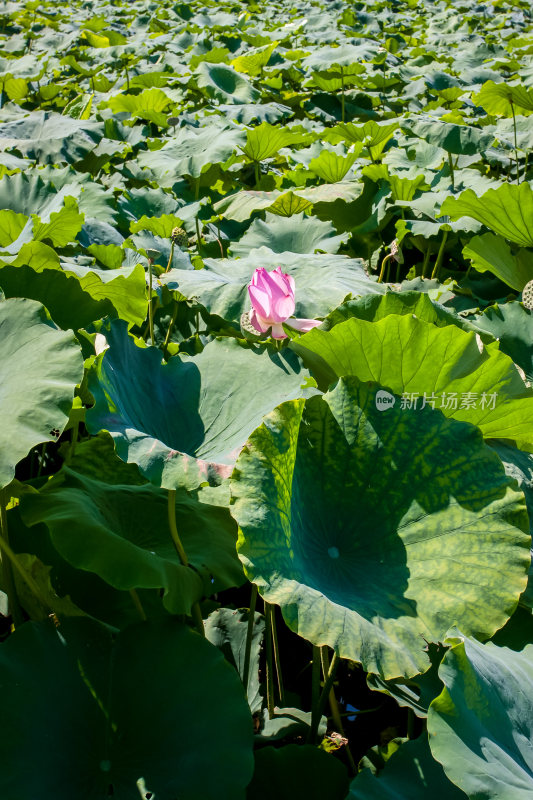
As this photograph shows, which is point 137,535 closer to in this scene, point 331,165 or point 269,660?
point 269,660

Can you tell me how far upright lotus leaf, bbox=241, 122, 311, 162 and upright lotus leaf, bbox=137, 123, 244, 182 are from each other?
0.06m

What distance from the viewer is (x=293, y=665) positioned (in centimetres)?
132

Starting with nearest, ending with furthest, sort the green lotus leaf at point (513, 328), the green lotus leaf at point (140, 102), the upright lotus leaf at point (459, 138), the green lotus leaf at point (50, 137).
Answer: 1. the green lotus leaf at point (513, 328)
2. the upright lotus leaf at point (459, 138)
3. the green lotus leaf at point (50, 137)
4. the green lotus leaf at point (140, 102)

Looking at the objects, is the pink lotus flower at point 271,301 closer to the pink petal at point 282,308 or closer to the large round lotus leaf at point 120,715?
the pink petal at point 282,308

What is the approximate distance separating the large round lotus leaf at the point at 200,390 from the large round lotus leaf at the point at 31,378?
2.0 inches

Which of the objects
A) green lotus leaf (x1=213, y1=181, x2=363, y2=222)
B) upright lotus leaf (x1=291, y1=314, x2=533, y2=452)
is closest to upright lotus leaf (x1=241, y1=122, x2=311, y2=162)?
green lotus leaf (x1=213, y1=181, x2=363, y2=222)

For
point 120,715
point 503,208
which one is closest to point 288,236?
point 503,208

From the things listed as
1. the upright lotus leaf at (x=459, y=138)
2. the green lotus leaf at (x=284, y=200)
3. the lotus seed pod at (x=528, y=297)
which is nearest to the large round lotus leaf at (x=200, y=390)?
the lotus seed pod at (x=528, y=297)

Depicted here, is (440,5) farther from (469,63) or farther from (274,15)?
(469,63)

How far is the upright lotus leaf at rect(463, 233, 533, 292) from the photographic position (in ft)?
5.71

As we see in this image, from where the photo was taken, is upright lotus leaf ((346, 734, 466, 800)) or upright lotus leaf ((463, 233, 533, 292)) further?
upright lotus leaf ((463, 233, 533, 292))

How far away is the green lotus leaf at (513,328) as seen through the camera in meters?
1.42

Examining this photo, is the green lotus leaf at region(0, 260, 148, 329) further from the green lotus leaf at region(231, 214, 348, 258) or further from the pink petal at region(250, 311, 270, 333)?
the green lotus leaf at region(231, 214, 348, 258)

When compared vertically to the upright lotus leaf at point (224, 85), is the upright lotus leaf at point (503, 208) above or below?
above
